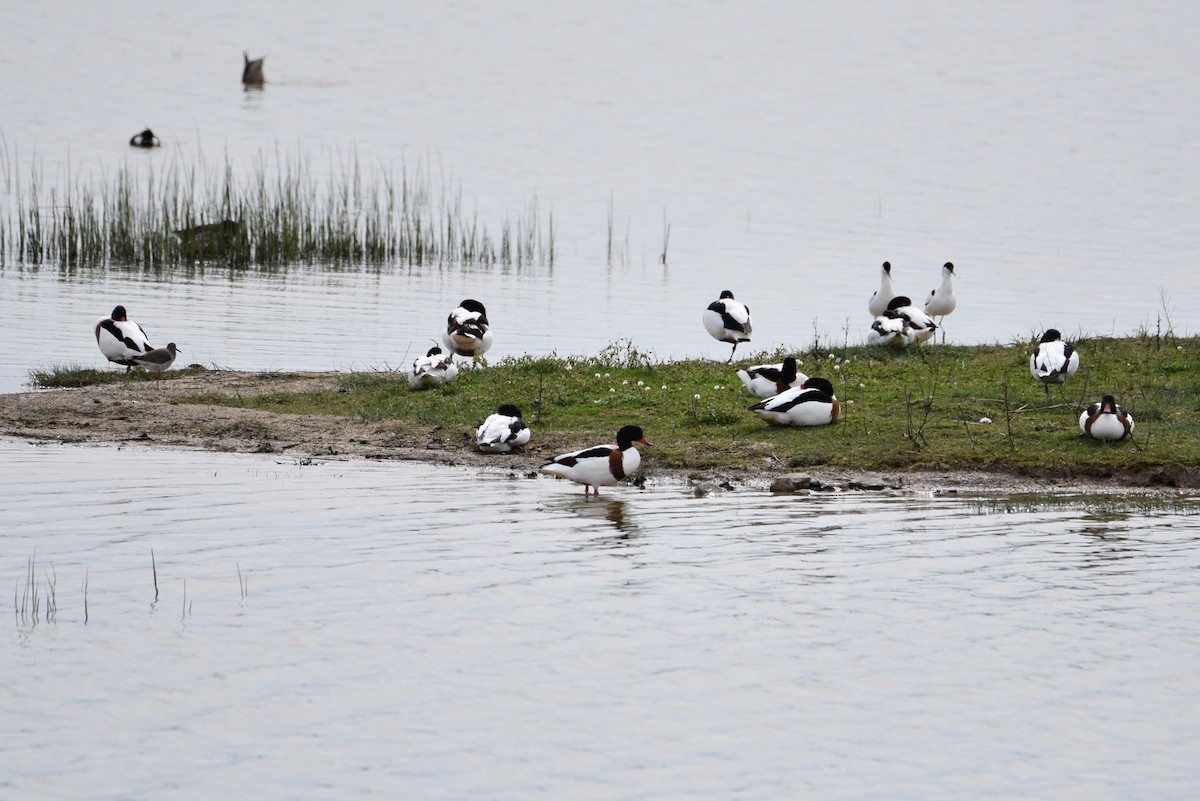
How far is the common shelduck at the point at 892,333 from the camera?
70.3 feet

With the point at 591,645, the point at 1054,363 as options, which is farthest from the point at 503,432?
the point at 1054,363

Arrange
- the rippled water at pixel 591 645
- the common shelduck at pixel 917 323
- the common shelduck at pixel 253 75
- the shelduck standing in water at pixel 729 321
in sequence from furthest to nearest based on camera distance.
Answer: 1. the common shelduck at pixel 253 75
2. the shelduck standing in water at pixel 729 321
3. the common shelduck at pixel 917 323
4. the rippled water at pixel 591 645

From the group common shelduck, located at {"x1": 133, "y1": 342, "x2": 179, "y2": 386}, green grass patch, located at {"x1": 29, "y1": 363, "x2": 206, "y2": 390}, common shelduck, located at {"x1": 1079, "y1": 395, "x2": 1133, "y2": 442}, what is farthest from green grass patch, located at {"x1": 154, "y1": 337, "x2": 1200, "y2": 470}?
green grass patch, located at {"x1": 29, "y1": 363, "x2": 206, "y2": 390}

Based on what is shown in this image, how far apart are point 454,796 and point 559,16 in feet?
294

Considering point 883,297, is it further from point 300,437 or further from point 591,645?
point 591,645

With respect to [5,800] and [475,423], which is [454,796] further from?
[475,423]

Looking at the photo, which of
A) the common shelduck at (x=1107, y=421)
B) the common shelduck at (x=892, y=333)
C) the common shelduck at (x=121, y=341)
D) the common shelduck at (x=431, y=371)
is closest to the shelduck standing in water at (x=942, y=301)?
the common shelduck at (x=892, y=333)

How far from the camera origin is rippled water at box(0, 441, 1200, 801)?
8.88 metres

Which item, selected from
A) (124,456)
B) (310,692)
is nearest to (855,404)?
(124,456)

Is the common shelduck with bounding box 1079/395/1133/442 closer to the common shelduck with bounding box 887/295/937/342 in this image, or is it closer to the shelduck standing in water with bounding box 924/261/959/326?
the common shelduck with bounding box 887/295/937/342

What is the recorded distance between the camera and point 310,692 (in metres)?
9.94

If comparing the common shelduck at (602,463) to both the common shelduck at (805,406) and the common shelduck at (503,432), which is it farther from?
the common shelduck at (805,406)

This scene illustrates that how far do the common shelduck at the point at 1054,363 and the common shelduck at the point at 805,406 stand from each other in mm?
2830

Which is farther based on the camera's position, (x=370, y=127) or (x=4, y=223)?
(x=370, y=127)
